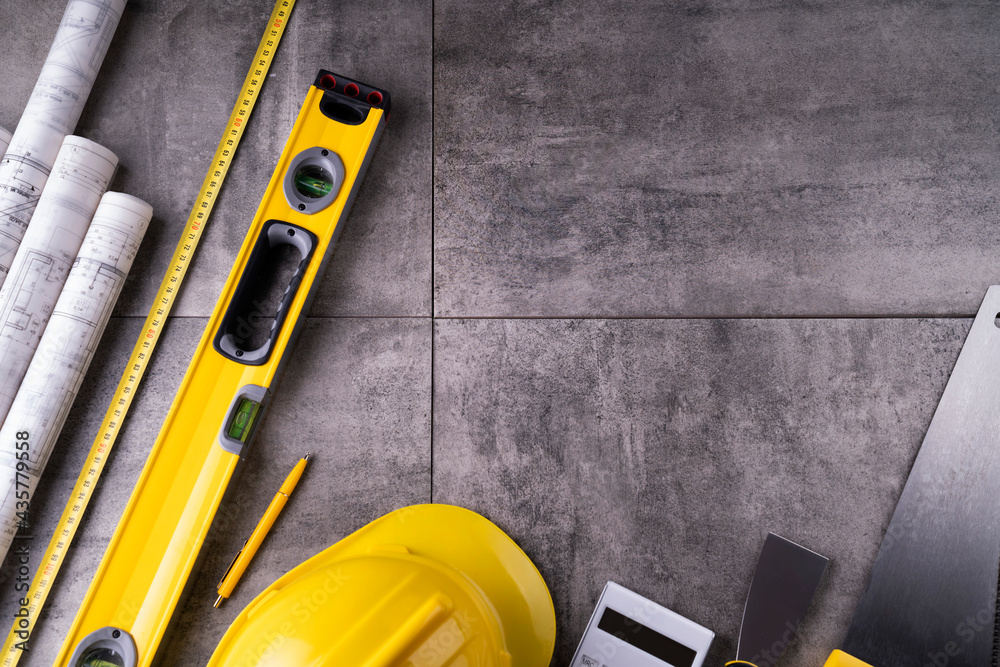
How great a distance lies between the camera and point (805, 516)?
125 centimetres

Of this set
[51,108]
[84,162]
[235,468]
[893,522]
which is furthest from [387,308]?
[893,522]

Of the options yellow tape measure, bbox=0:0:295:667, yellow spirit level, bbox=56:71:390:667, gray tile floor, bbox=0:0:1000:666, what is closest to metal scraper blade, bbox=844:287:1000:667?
gray tile floor, bbox=0:0:1000:666

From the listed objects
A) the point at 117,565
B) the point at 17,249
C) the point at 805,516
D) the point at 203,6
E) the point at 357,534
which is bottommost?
the point at 117,565

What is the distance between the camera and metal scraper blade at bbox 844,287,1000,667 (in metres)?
1.19

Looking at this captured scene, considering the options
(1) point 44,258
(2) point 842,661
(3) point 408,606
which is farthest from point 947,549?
(1) point 44,258

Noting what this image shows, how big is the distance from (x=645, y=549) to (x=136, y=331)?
4.21 feet

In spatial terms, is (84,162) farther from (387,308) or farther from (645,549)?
(645,549)

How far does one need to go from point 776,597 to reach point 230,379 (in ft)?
4.22

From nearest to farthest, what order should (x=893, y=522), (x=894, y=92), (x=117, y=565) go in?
(x=117, y=565) < (x=893, y=522) < (x=894, y=92)

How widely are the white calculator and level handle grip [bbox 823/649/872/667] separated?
24 centimetres

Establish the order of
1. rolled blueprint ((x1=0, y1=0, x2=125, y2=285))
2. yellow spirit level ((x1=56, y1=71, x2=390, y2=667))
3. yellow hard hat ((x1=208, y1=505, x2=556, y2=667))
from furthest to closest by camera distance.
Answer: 1. rolled blueprint ((x1=0, y1=0, x2=125, y2=285))
2. yellow spirit level ((x1=56, y1=71, x2=390, y2=667))
3. yellow hard hat ((x1=208, y1=505, x2=556, y2=667))

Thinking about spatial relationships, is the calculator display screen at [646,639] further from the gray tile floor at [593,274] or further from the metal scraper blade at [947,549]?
the metal scraper blade at [947,549]

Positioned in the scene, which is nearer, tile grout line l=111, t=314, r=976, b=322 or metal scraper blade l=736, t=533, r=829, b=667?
metal scraper blade l=736, t=533, r=829, b=667

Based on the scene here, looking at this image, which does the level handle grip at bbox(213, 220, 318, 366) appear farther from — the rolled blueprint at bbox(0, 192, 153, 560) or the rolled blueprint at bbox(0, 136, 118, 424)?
the rolled blueprint at bbox(0, 136, 118, 424)
